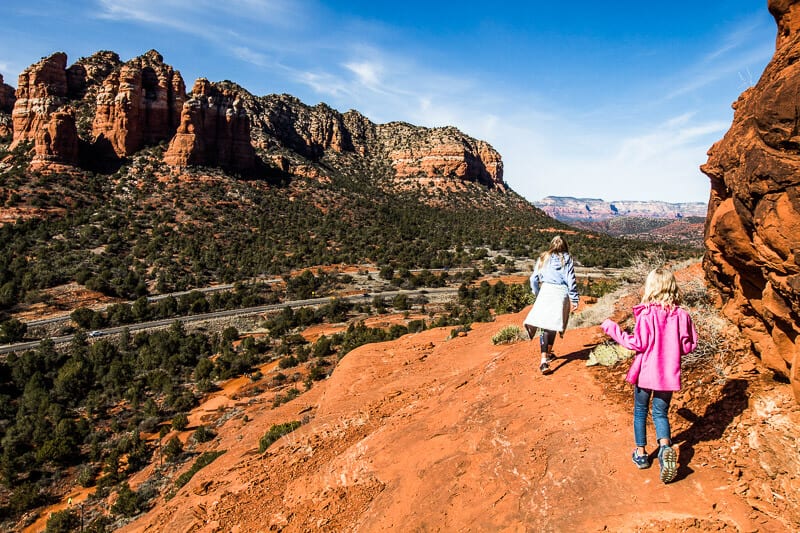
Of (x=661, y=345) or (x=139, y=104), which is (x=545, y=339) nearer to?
(x=661, y=345)

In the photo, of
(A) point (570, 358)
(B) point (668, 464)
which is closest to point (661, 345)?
(B) point (668, 464)

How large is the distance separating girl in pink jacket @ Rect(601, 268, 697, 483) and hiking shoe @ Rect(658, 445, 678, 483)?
71mm

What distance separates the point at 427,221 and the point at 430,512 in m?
83.7

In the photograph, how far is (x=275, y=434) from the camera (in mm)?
10516

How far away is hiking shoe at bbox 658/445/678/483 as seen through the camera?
4.01 metres

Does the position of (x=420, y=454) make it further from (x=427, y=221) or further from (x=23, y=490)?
(x=427, y=221)

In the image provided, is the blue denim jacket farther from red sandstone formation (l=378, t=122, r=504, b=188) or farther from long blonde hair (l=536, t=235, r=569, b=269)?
red sandstone formation (l=378, t=122, r=504, b=188)

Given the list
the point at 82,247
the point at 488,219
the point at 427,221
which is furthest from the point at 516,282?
the point at 82,247

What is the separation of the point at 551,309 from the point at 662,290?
2500 mm

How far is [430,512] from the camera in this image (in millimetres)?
4910

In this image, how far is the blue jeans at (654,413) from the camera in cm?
418

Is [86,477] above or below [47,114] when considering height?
below

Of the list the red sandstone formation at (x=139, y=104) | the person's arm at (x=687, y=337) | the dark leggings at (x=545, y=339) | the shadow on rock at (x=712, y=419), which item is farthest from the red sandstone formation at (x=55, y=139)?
the shadow on rock at (x=712, y=419)

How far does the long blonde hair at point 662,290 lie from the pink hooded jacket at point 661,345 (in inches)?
2.5
